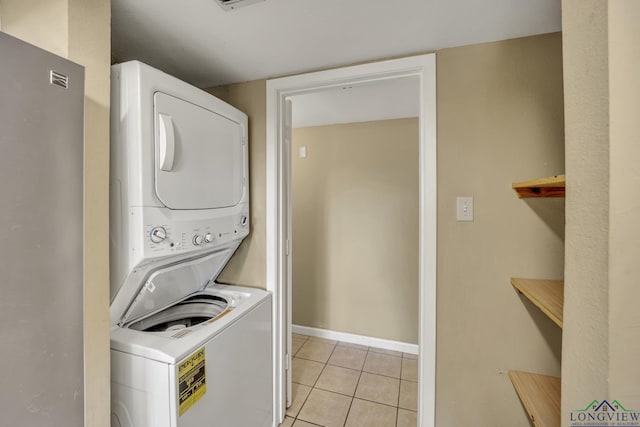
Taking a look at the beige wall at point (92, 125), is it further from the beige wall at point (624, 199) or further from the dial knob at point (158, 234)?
the beige wall at point (624, 199)

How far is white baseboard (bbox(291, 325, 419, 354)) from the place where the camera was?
2.46 meters

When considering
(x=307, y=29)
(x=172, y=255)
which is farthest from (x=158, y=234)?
(x=307, y=29)

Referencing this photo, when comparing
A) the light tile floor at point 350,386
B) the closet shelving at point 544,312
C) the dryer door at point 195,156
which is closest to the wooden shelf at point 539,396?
the closet shelving at point 544,312

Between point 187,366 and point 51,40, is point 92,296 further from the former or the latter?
point 51,40

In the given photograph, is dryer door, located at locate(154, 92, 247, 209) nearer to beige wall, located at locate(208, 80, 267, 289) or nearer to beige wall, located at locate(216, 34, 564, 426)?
beige wall, located at locate(208, 80, 267, 289)

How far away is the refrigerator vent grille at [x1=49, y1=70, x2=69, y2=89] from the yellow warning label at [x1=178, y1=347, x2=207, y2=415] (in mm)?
961

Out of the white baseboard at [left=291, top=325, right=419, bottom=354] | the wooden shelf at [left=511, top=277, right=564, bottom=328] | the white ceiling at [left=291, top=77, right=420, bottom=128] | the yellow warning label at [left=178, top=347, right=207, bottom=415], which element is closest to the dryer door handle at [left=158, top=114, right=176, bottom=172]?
the yellow warning label at [left=178, top=347, right=207, bottom=415]

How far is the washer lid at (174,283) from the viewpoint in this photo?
1162mm

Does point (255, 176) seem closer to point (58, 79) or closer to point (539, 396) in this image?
point (58, 79)

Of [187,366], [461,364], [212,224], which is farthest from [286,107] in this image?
Answer: [461,364]

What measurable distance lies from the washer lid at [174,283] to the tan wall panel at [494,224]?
1.30 m

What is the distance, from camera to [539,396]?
41.6 inches

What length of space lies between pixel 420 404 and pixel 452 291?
66 centimetres

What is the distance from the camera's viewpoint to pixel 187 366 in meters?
0.98
